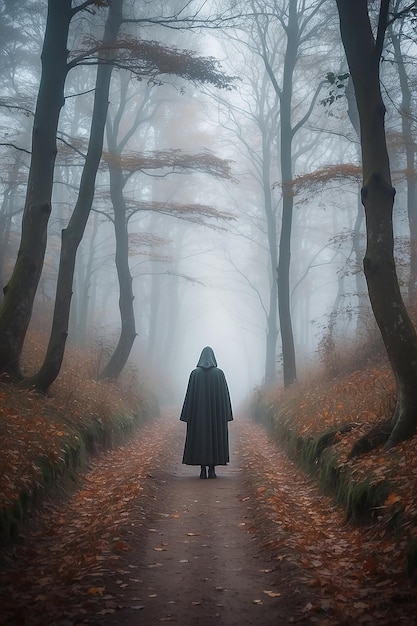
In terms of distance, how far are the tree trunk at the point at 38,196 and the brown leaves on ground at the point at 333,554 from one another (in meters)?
5.33

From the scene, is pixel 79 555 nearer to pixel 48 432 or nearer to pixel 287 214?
pixel 48 432

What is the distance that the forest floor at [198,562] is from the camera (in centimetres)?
426

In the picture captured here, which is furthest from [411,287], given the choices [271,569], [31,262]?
[271,569]

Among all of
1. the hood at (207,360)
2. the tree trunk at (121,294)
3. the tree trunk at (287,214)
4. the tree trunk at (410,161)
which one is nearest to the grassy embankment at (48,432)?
the tree trunk at (121,294)

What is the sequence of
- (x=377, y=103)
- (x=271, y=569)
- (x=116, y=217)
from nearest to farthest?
(x=271, y=569) < (x=377, y=103) < (x=116, y=217)

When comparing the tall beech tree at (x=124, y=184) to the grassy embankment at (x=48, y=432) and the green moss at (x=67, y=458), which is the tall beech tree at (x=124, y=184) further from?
the green moss at (x=67, y=458)

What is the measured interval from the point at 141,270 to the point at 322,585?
39.8 metres

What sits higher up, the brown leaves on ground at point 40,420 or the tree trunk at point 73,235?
the tree trunk at point 73,235

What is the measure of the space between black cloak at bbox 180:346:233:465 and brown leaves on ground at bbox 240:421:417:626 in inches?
82.8

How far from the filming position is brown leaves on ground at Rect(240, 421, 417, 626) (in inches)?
165

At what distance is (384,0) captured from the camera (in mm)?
7359

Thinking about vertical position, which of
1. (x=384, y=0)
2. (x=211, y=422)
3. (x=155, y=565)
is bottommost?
(x=155, y=565)

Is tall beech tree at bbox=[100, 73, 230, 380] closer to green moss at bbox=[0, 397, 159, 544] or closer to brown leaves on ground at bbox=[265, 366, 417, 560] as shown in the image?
green moss at bbox=[0, 397, 159, 544]

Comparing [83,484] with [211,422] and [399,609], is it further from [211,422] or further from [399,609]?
[399,609]
